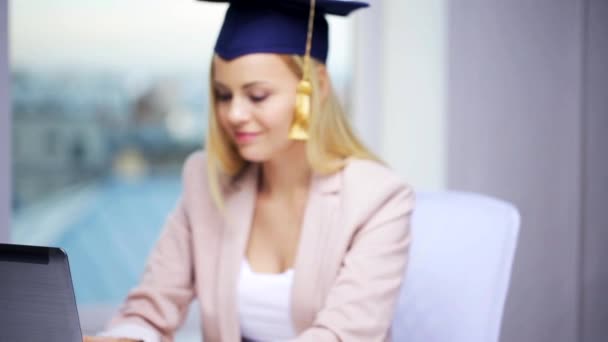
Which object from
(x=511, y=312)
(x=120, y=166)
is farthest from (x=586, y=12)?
(x=120, y=166)

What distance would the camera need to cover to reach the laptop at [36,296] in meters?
0.73

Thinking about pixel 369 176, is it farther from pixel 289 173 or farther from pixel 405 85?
pixel 405 85

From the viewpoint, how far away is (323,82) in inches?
57.4

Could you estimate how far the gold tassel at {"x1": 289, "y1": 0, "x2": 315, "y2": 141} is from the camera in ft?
4.42

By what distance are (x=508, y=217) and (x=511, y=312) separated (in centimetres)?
101

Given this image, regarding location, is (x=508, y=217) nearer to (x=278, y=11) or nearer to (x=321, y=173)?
(x=321, y=173)

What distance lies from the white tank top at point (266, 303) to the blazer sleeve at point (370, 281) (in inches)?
3.8

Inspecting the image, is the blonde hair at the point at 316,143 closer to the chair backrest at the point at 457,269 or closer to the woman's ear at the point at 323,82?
the woman's ear at the point at 323,82

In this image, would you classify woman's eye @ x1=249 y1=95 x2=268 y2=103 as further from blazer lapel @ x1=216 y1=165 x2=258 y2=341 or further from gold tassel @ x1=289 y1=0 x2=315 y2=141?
blazer lapel @ x1=216 y1=165 x2=258 y2=341

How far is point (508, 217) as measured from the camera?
1.40 meters

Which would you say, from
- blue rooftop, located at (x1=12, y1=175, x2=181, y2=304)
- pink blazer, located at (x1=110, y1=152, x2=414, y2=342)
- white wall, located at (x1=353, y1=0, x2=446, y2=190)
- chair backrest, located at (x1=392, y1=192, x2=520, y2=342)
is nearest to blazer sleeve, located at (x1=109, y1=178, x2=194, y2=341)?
pink blazer, located at (x1=110, y1=152, x2=414, y2=342)

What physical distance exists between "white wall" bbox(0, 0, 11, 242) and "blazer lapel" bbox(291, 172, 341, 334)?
0.87m

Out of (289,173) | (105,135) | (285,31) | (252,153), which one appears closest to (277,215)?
(289,173)

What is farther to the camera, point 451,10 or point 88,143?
point 88,143
